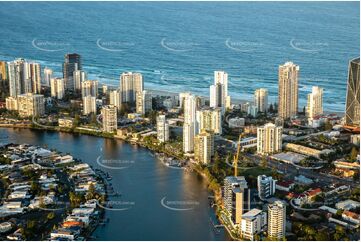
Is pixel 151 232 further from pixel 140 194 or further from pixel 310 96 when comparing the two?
pixel 310 96

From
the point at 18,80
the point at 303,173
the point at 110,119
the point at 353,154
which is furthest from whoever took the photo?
the point at 18,80

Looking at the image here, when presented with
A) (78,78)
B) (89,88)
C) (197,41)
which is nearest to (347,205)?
(89,88)

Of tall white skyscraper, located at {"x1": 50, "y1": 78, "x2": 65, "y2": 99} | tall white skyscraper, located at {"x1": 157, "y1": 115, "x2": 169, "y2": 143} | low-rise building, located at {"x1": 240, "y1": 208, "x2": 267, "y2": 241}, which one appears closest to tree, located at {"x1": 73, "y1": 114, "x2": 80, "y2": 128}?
Answer: tall white skyscraper, located at {"x1": 157, "y1": 115, "x2": 169, "y2": 143}

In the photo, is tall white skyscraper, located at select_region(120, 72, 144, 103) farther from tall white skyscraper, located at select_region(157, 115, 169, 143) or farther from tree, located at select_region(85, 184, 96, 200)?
tree, located at select_region(85, 184, 96, 200)

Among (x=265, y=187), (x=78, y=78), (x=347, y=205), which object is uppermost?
(x=78, y=78)

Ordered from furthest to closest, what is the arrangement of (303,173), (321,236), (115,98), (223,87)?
(115,98), (223,87), (303,173), (321,236)

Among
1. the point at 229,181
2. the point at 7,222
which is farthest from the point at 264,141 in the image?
the point at 7,222

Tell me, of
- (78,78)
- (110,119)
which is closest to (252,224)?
(110,119)

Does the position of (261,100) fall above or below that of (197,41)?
below

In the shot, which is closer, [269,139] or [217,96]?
[269,139]

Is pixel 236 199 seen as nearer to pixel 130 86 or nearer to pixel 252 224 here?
pixel 252 224
